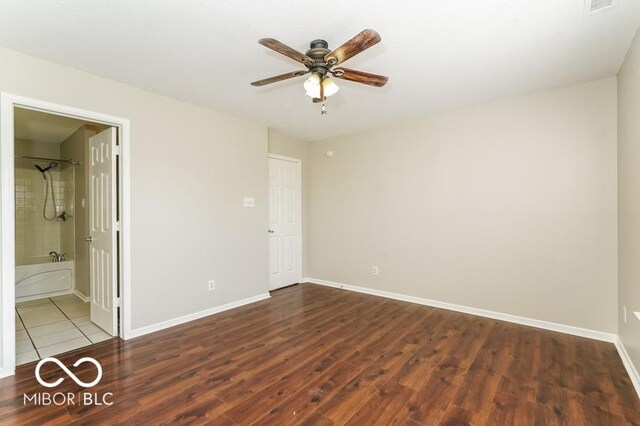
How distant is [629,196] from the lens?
2.29 metres

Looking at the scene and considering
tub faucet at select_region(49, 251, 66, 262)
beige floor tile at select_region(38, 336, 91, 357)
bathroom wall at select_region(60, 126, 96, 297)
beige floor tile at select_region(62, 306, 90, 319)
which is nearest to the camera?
Answer: beige floor tile at select_region(38, 336, 91, 357)

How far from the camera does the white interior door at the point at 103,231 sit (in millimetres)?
2938

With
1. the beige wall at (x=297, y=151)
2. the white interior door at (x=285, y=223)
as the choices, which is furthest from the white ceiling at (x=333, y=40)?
the white interior door at (x=285, y=223)

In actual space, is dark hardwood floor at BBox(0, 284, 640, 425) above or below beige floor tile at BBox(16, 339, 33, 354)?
below

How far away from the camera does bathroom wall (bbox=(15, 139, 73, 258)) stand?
4777 mm

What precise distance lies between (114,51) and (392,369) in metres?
3.36

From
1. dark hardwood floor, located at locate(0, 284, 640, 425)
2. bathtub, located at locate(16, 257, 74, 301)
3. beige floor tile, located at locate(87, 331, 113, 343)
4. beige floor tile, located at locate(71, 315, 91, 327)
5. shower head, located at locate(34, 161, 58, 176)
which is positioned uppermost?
shower head, located at locate(34, 161, 58, 176)

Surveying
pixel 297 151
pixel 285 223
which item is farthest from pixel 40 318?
pixel 297 151

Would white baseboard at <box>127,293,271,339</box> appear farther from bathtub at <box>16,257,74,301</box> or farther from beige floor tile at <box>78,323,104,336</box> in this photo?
bathtub at <box>16,257,74,301</box>

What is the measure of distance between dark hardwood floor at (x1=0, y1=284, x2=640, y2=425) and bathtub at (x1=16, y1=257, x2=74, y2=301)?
2.49 meters

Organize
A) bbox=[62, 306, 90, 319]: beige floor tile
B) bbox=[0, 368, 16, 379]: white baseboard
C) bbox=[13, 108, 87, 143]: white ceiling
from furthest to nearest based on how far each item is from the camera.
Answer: bbox=[13, 108, 87, 143]: white ceiling < bbox=[62, 306, 90, 319]: beige floor tile < bbox=[0, 368, 16, 379]: white baseboard

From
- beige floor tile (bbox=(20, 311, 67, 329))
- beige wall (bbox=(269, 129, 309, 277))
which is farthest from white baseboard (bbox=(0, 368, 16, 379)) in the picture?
beige wall (bbox=(269, 129, 309, 277))

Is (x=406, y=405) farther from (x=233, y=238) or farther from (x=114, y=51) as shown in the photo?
(x=114, y=51)

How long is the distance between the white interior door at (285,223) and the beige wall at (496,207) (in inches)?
30.9
